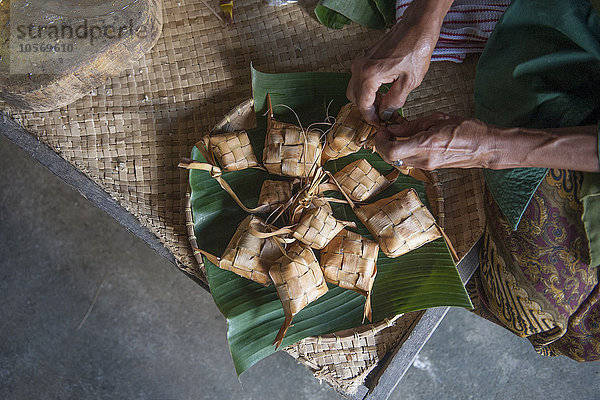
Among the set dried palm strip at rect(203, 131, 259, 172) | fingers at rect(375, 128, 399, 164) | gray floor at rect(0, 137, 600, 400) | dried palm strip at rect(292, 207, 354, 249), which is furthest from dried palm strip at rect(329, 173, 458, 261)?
gray floor at rect(0, 137, 600, 400)

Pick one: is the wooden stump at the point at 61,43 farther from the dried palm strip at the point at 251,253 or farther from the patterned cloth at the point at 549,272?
the patterned cloth at the point at 549,272

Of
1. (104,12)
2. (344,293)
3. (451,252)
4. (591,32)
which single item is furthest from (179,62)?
(591,32)

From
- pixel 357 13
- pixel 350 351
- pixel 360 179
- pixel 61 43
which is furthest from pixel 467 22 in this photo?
pixel 61 43

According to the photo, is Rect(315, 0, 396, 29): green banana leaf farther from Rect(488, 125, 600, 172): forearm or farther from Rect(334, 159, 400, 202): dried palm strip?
Rect(488, 125, 600, 172): forearm

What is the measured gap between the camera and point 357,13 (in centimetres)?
132

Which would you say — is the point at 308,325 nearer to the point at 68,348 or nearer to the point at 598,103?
the point at 598,103

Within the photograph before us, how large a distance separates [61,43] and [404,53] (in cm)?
87

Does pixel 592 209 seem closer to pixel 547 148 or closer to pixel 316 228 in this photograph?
pixel 547 148

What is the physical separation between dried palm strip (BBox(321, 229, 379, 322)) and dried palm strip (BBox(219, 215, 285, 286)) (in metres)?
0.13

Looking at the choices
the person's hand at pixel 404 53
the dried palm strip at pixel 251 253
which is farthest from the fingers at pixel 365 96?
the dried palm strip at pixel 251 253

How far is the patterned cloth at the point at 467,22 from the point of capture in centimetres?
125

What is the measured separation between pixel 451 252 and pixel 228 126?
650mm

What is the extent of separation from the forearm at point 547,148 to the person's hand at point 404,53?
0.78 feet

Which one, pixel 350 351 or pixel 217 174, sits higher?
pixel 217 174
